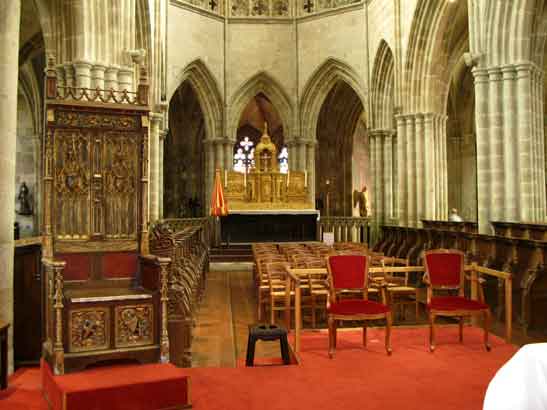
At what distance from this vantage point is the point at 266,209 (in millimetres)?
15758

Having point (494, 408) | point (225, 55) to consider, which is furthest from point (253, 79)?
point (494, 408)

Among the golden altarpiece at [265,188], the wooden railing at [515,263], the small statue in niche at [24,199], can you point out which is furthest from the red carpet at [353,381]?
the small statue in niche at [24,199]

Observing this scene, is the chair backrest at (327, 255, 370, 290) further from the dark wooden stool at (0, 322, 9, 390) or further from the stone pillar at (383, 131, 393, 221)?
the stone pillar at (383, 131, 393, 221)

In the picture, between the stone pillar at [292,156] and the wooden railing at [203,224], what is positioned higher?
the stone pillar at [292,156]

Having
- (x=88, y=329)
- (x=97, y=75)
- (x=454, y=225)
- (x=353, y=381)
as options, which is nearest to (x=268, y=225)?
(x=454, y=225)

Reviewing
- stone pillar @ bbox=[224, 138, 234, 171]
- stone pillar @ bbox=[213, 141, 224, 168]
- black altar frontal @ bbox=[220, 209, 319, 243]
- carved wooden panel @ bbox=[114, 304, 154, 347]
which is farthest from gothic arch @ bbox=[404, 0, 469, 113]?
carved wooden panel @ bbox=[114, 304, 154, 347]

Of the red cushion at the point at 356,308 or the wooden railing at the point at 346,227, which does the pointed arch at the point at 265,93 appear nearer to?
the wooden railing at the point at 346,227

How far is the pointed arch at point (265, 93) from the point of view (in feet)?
64.1

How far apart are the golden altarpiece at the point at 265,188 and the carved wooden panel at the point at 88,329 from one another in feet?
38.4

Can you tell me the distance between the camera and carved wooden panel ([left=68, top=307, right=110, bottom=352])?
12.8ft

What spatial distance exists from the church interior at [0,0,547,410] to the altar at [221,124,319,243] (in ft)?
0.20

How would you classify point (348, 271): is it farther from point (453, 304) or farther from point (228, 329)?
point (228, 329)

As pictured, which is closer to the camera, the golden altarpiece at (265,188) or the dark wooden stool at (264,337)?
the dark wooden stool at (264,337)

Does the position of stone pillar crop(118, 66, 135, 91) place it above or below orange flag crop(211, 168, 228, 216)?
above
